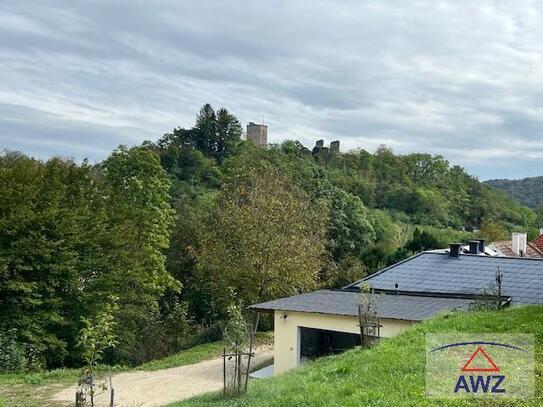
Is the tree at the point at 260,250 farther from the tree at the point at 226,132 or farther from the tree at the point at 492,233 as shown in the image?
the tree at the point at 226,132

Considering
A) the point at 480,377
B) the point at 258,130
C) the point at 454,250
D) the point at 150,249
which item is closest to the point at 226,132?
the point at 258,130

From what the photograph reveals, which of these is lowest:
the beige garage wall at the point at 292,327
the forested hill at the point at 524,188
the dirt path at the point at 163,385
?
the dirt path at the point at 163,385

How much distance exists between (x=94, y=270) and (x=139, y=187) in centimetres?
624

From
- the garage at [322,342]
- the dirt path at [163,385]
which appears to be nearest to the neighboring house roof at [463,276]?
the garage at [322,342]

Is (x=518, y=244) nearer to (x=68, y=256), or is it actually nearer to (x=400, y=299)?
(x=400, y=299)

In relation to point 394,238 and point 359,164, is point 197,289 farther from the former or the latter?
point 359,164

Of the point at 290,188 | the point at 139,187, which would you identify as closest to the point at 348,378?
the point at 290,188

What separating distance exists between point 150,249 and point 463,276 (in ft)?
43.7

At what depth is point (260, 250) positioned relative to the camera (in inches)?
794

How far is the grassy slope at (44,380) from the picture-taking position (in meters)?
11.4

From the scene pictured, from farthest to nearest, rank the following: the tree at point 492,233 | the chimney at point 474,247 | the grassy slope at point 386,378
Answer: the tree at point 492,233 < the chimney at point 474,247 < the grassy slope at point 386,378

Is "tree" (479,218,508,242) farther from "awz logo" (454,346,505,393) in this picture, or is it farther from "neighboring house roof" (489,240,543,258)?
"awz logo" (454,346,505,393)

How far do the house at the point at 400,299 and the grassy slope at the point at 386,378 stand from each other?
356 cm

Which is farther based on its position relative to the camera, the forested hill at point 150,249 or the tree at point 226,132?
the tree at point 226,132
